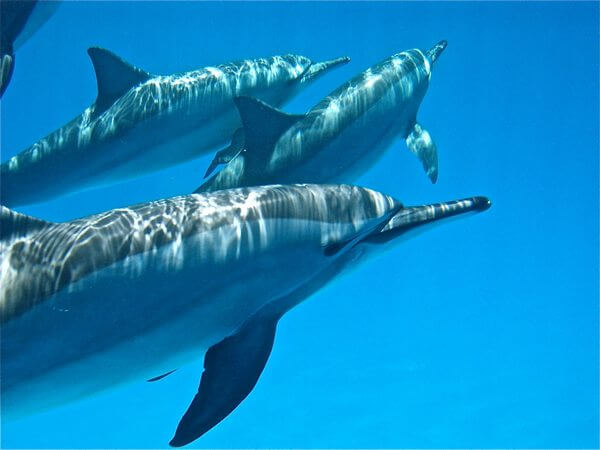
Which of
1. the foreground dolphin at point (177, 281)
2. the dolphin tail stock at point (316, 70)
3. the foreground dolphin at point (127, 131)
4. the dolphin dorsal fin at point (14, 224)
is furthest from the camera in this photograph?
the dolphin tail stock at point (316, 70)

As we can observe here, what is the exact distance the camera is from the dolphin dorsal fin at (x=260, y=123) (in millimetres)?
6777

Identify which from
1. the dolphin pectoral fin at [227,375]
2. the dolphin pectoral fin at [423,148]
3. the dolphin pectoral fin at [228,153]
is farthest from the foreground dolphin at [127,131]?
the dolphin pectoral fin at [227,375]

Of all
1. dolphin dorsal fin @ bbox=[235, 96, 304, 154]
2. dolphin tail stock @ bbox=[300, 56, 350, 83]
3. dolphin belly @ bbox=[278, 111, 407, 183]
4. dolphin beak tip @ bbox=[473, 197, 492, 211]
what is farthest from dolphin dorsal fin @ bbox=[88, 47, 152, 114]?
dolphin beak tip @ bbox=[473, 197, 492, 211]

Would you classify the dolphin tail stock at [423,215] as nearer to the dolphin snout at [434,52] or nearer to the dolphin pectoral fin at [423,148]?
the dolphin pectoral fin at [423,148]

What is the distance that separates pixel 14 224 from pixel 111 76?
4396 millimetres

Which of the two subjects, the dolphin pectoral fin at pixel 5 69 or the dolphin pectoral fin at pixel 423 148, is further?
the dolphin pectoral fin at pixel 423 148

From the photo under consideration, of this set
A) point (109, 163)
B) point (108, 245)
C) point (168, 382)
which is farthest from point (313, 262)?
point (168, 382)

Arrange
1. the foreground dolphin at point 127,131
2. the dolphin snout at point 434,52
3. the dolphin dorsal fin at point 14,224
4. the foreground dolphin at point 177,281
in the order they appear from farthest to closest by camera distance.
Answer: the dolphin snout at point 434,52, the foreground dolphin at point 127,131, the dolphin dorsal fin at point 14,224, the foreground dolphin at point 177,281

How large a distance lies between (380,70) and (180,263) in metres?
4.93

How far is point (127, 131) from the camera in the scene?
7.61 metres

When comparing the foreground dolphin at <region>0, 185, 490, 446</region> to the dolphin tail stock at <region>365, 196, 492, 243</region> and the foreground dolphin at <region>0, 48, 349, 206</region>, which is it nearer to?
the dolphin tail stock at <region>365, 196, 492, 243</region>

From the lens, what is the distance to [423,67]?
29.2ft

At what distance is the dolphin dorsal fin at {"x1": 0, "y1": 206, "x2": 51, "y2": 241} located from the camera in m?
4.01

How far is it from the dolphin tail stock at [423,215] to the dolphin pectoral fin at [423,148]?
4480 millimetres
